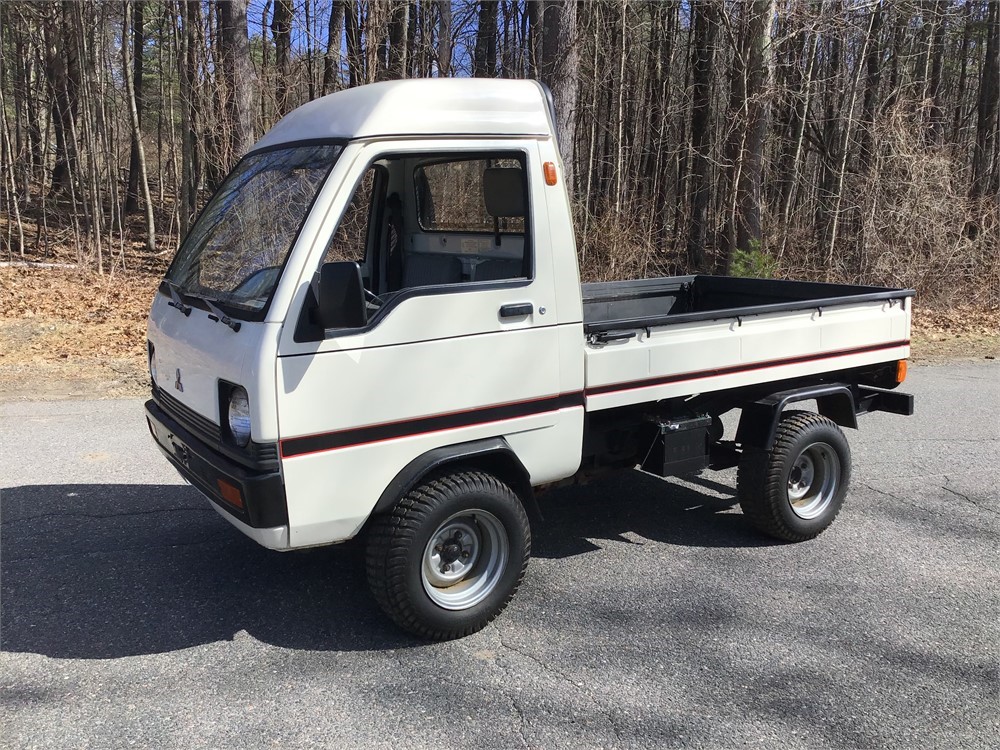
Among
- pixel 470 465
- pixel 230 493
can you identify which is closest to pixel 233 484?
pixel 230 493

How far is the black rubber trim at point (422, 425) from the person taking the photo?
3.33m

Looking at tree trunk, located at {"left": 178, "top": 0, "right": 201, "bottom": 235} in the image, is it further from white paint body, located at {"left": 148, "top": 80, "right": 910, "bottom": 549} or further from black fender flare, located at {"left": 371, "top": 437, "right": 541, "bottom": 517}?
black fender flare, located at {"left": 371, "top": 437, "right": 541, "bottom": 517}

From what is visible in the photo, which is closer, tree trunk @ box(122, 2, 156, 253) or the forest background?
the forest background

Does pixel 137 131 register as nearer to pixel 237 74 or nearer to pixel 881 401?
pixel 237 74

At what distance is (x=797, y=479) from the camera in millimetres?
5043

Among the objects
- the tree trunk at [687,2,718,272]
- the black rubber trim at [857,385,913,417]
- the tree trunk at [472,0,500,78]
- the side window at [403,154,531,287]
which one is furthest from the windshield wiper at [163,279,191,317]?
the tree trunk at [472,0,500,78]

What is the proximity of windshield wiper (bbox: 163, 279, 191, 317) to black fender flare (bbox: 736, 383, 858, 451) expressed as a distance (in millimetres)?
3031

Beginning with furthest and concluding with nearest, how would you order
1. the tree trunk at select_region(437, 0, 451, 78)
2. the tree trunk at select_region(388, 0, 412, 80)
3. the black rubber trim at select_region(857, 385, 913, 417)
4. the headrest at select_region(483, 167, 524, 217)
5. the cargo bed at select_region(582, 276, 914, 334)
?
1. the tree trunk at select_region(437, 0, 451, 78)
2. the tree trunk at select_region(388, 0, 412, 80)
3. the cargo bed at select_region(582, 276, 914, 334)
4. the black rubber trim at select_region(857, 385, 913, 417)
5. the headrest at select_region(483, 167, 524, 217)

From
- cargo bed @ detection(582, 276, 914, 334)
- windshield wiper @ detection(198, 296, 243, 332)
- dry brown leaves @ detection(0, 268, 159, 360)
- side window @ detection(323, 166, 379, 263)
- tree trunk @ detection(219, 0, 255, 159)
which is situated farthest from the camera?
tree trunk @ detection(219, 0, 255, 159)

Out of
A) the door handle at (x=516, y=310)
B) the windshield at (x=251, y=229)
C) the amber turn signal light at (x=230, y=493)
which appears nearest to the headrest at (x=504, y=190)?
the door handle at (x=516, y=310)

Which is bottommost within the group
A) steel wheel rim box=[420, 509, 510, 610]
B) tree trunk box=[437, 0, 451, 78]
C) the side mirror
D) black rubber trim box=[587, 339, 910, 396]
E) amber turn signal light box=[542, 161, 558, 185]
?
steel wheel rim box=[420, 509, 510, 610]

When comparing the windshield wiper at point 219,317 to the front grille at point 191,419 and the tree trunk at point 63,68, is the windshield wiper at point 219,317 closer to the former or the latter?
the front grille at point 191,419

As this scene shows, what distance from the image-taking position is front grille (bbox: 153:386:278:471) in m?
3.27

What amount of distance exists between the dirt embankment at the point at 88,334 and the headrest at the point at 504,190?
18.1 ft
